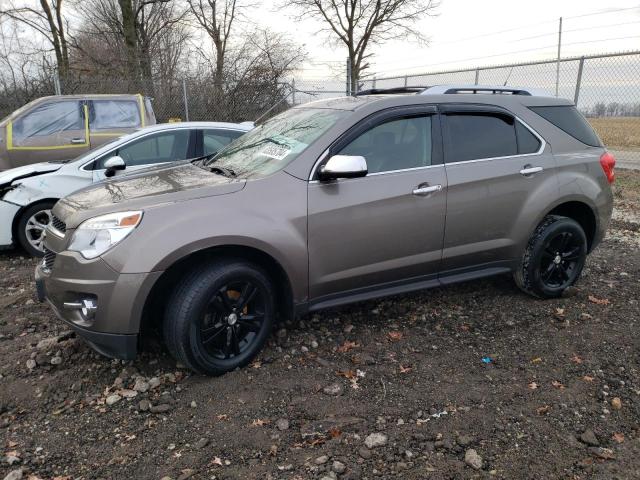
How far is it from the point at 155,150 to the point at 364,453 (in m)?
4.52

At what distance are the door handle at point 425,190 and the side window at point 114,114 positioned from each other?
21.0 ft

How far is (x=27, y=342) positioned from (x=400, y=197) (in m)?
2.83

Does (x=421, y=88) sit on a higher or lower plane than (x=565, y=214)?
higher

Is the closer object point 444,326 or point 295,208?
point 295,208

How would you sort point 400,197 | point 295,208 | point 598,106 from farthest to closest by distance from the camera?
1. point 598,106
2. point 400,197
3. point 295,208

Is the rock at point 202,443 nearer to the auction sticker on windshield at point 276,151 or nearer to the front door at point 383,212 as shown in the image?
the front door at point 383,212

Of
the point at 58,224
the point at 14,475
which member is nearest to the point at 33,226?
the point at 58,224

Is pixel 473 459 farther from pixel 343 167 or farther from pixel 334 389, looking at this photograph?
pixel 343 167

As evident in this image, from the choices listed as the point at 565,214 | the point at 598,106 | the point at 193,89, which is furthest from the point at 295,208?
the point at 193,89

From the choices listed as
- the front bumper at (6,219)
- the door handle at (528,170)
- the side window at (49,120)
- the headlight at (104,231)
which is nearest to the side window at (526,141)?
the door handle at (528,170)

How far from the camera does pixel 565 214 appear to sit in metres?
4.30

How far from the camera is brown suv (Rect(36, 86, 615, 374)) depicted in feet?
9.24

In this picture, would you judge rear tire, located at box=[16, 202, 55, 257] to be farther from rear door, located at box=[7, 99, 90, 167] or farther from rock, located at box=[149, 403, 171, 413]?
rock, located at box=[149, 403, 171, 413]

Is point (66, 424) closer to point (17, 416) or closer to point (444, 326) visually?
point (17, 416)
